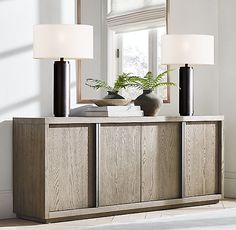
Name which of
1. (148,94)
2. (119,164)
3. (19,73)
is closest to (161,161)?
(119,164)

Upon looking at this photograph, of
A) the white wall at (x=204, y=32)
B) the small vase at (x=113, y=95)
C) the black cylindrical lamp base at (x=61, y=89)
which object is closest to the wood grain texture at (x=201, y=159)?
the white wall at (x=204, y=32)

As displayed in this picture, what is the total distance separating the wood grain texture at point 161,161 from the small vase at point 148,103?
0.13 m

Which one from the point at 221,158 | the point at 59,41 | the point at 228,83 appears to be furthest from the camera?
the point at 228,83

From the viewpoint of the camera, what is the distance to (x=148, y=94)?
16.2ft

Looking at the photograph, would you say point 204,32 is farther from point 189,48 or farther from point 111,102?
point 111,102

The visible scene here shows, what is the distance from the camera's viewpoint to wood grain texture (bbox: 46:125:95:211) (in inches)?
169

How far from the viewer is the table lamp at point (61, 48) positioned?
448 centimetres

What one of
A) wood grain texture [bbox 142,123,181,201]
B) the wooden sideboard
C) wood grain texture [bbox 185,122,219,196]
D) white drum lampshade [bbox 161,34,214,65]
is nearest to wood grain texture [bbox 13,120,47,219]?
the wooden sideboard

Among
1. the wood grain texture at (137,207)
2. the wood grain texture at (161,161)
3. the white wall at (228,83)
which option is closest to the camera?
the wood grain texture at (137,207)

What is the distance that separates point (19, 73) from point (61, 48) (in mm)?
337

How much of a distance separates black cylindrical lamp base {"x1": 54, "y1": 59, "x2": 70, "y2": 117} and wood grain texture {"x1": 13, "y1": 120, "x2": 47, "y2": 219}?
24cm

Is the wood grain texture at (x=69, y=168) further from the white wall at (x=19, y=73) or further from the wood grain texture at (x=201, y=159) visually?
the wood grain texture at (x=201, y=159)

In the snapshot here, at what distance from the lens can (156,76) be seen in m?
5.32

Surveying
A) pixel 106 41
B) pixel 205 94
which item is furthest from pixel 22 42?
pixel 205 94
